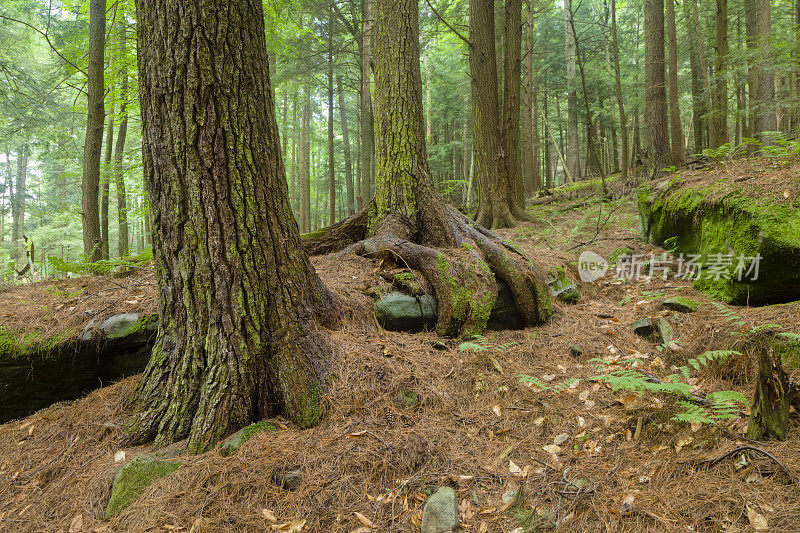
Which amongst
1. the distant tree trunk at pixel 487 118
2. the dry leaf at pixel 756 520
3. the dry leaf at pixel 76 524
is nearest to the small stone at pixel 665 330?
the dry leaf at pixel 756 520

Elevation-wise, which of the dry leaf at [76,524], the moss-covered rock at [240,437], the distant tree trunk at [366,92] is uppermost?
the distant tree trunk at [366,92]

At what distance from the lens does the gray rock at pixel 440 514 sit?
204 centimetres

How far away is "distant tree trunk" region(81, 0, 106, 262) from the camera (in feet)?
21.3

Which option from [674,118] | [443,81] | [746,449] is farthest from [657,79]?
[443,81]

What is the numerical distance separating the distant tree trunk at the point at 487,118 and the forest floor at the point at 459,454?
5.60 m

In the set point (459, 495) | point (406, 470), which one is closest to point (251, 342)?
point (406, 470)

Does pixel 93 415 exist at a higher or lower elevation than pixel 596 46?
lower

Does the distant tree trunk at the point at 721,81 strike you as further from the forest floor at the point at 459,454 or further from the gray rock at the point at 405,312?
the gray rock at the point at 405,312

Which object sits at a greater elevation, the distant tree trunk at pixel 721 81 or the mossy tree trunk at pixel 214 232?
the distant tree trunk at pixel 721 81

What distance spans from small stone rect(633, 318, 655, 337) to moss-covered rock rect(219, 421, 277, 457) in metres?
3.84

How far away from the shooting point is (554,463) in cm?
253

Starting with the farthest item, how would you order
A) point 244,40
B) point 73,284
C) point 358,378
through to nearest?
1. point 73,284
2. point 358,378
3. point 244,40

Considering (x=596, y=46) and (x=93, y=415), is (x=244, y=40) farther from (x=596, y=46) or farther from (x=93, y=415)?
(x=596, y=46)

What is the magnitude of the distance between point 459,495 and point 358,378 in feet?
3.99
